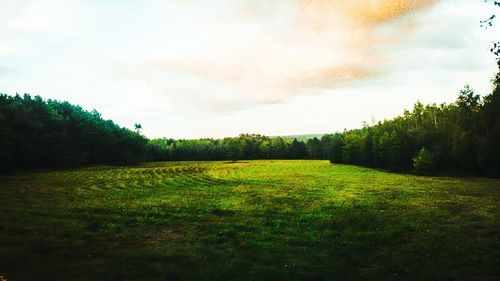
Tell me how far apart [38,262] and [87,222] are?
932 centimetres

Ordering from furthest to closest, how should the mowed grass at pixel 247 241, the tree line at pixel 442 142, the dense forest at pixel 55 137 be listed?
the dense forest at pixel 55 137
the tree line at pixel 442 142
the mowed grass at pixel 247 241

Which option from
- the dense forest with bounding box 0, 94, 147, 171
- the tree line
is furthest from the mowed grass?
the dense forest with bounding box 0, 94, 147, 171

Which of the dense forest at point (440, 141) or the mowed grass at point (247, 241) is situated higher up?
the dense forest at point (440, 141)

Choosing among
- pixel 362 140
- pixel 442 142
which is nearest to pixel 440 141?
pixel 442 142

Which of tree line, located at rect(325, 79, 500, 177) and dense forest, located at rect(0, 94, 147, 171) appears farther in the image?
dense forest, located at rect(0, 94, 147, 171)

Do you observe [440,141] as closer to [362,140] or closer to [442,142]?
[442,142]

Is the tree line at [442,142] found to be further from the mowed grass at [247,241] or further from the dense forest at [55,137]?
the dense forest at [55,137]

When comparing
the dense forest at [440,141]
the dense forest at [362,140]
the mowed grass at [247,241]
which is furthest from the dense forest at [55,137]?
the dense forest at [440,141]

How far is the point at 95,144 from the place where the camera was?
113m

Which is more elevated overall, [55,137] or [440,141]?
[55,137]

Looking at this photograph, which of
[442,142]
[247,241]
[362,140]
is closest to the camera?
[247,241]

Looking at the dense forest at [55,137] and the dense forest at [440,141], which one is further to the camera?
the dense forest at [55,137]

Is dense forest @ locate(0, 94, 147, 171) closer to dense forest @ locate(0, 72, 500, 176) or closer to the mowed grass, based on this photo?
dense forest @ locate(0, 72, 500, 176)

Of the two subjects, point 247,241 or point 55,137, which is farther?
point 55,137
